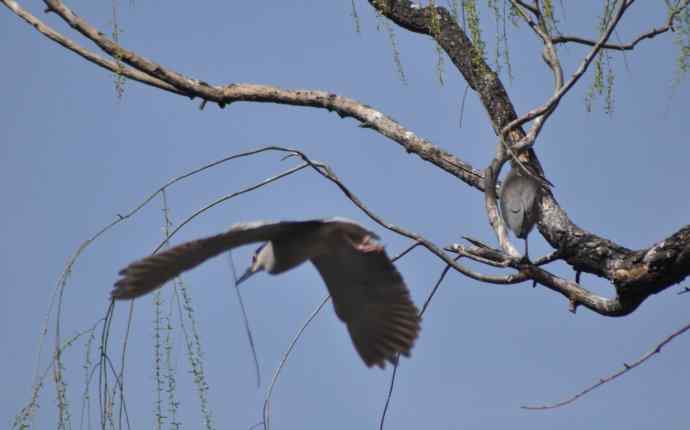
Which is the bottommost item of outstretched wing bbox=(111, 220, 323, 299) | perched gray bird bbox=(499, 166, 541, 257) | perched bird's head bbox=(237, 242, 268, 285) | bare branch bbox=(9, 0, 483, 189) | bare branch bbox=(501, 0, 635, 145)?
outstretched wing bbox=(111, 220, 323, 299)

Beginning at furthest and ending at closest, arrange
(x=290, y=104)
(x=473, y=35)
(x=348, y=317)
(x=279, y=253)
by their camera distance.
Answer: (x=290, y=104)
(x=348, y=317)
(x=473, y=35)
(x=279, y=253)

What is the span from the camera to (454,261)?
10.5ft

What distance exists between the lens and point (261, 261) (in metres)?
3.05

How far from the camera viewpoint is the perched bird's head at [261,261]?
9.84 feet

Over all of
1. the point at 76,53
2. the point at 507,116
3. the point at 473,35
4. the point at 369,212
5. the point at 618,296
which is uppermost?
the point at 76,53

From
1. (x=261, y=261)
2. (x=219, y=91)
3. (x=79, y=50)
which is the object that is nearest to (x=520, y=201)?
(x=261, y=261)

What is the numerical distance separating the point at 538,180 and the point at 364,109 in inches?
36.8

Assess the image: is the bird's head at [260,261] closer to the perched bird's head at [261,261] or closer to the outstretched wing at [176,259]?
the perched bird's head at [261,261]

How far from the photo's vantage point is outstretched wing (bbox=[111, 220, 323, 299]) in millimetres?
2688

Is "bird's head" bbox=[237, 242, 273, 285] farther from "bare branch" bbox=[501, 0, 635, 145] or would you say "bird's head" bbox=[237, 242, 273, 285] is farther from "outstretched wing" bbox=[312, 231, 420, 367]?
"bare branch" bbox=[501, 0, 635, 145]

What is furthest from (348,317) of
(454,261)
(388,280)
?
(454,261)

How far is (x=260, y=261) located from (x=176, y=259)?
39cm

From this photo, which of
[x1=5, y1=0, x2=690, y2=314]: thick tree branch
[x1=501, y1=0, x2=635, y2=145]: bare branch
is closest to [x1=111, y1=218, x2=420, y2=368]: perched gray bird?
[x1=5, y1=0, x2=690, y2=314]: thick tree branch

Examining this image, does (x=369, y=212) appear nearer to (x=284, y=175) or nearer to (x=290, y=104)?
(x=284, y=175)
